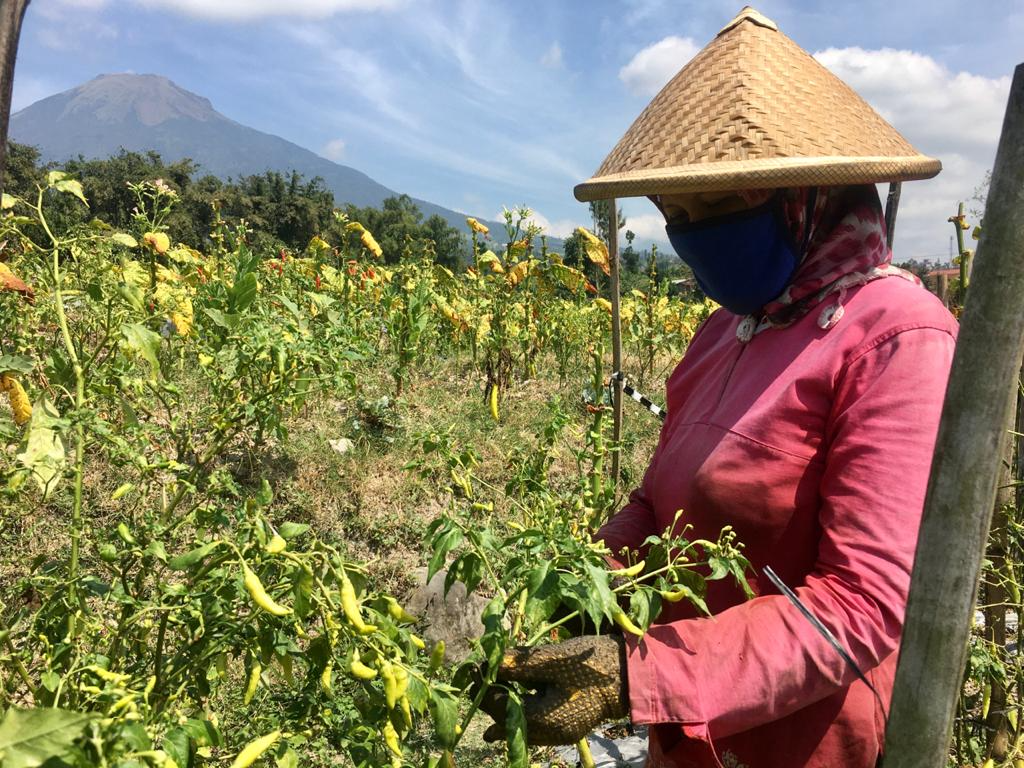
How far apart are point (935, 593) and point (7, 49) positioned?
3.10 ft

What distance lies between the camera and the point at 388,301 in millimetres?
5754

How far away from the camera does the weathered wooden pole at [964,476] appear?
0.66m

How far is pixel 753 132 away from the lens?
3.66 ft

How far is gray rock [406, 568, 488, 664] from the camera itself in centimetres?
314

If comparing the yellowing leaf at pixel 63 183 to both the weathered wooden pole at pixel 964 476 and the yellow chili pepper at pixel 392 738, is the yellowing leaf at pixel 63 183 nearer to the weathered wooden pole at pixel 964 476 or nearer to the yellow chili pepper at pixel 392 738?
the yellow chili pepper at pixel 392 738

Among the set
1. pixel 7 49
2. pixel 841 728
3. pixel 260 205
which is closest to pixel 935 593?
pixel 841 728

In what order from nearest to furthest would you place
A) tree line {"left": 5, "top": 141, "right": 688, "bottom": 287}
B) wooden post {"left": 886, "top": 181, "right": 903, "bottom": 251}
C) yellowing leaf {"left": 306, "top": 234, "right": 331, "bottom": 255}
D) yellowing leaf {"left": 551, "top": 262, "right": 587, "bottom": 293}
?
wooden post {"left": 886, "top": 181, "right": 903, "bottom": 251} → yellowing leaf {"left": 551, "top": 262, "right": 587, "bottom": 293} → yellowing leaf {"left": 306, "top": 234, "right": 331, "bottom": 255} → tree line {"left": 5, "top": 141, "right": 688, "bottom": 287}

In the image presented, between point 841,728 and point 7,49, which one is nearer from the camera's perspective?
point 7,49

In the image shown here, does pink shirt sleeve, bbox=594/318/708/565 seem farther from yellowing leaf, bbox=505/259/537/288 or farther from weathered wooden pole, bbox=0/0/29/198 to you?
yellowing leaf, bbox=505/259/537/288

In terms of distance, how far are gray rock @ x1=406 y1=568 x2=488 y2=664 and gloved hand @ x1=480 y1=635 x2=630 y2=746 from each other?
7.05ft

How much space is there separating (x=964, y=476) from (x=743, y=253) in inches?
24.9

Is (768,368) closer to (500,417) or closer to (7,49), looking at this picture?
(7,49)

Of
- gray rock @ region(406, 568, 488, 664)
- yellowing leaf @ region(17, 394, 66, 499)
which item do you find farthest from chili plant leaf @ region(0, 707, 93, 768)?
gray rock @ region(406, 568, 488, 664)

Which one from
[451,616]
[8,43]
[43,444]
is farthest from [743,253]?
[451,616]
